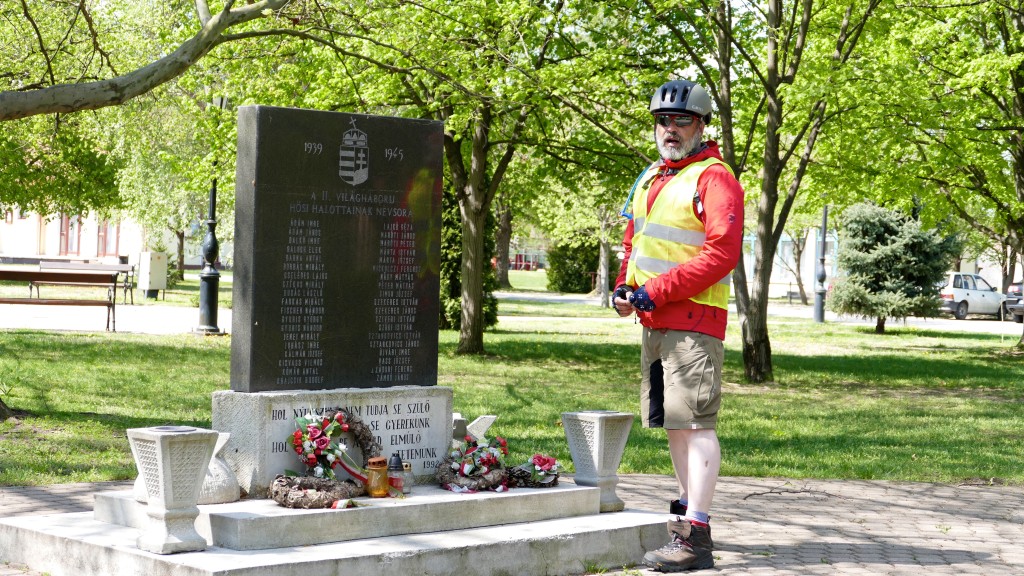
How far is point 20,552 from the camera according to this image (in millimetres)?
6055

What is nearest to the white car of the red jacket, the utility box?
the utility box

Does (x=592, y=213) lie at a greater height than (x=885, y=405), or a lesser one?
greater

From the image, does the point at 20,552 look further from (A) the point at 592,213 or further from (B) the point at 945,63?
(A) the point at 592,213

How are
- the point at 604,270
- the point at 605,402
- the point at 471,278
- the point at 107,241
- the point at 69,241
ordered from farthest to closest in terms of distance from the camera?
1. the point at 69,241
2. the point at 107,241
3. the point at 604,270
4. the point at 471,278
5. the point at 605,402

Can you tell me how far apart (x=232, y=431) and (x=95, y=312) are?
Answer: 23.4 meters

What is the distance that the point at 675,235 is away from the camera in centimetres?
630

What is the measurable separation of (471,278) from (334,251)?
45.4ft

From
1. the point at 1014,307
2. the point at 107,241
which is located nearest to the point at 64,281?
the point at 1014,307

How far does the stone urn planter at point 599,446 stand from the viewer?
6.97m

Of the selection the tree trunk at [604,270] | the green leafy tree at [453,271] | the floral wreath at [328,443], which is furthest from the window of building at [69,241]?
the floral wreath at [328,443]

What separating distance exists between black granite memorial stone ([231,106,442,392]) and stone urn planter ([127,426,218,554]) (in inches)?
39.6

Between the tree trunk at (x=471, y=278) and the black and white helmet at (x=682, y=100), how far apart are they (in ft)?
46.1

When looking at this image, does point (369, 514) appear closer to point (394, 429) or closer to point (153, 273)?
point (394, 429)

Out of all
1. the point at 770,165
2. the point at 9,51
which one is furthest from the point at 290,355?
the point at 9,51
